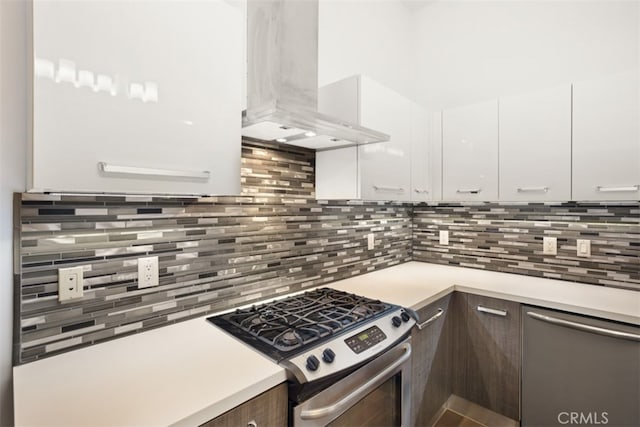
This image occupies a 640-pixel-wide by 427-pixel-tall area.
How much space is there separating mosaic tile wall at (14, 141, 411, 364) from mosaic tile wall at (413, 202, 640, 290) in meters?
0.89

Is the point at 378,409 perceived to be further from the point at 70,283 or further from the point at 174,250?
the point at 70,283

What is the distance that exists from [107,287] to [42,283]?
0.19 m

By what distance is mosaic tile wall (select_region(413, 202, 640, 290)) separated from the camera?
1957 millimetres

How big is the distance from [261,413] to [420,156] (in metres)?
1.82

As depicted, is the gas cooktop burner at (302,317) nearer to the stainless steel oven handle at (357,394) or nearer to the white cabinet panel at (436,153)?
the stainless steel oven handle at (357,394)

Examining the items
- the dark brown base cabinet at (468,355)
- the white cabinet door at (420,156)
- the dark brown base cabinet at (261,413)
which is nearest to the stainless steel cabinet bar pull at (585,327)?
the dark brown base cabinet at (468,355)

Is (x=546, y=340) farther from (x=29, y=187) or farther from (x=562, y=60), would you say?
(x=29, y=187)

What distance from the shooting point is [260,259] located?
1.71m

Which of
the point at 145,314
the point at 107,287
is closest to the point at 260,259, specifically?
the point at 145,314

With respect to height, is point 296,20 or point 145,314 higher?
point 296,20

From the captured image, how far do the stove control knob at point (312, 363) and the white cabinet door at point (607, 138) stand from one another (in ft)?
5.59

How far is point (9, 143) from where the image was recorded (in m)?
0.94

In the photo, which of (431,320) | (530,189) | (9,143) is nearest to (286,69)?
(9,143)

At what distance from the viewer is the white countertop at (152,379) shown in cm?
81
